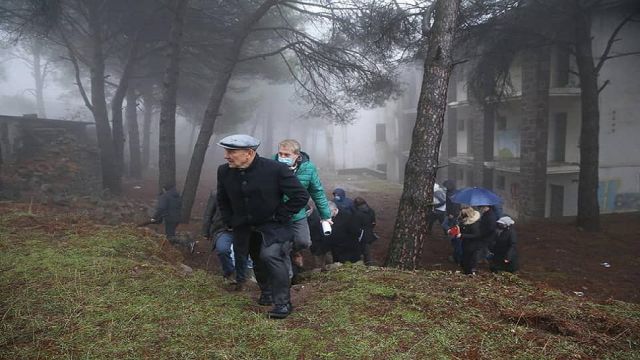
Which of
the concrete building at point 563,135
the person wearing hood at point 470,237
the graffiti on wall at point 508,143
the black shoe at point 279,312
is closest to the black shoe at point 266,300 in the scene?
the black shoe at point 279,312

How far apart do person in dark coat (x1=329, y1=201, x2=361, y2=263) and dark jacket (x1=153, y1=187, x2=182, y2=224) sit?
4341mm

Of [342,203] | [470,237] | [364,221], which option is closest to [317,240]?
[342,203]

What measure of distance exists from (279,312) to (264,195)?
105cm

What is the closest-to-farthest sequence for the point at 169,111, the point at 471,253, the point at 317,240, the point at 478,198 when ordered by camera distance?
the point at 471,253 < the point at 317,240 < the point at 478,198 < the point at 169,111

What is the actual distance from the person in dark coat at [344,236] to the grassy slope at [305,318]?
2282 mm

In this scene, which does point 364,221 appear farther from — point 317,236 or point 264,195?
point 264,195

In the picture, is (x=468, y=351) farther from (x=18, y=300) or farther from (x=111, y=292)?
(x=18, y=300)

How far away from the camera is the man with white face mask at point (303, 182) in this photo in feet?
14.4

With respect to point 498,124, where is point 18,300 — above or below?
below

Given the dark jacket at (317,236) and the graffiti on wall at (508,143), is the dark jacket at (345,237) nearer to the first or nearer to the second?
the dark jacket at (317,236)

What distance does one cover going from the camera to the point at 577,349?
3.29m

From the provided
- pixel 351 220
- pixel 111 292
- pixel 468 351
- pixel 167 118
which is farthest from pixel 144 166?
pixel 468 351

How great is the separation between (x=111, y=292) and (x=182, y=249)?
5.12 meters

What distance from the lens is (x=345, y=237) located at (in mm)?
Answer: 7637
